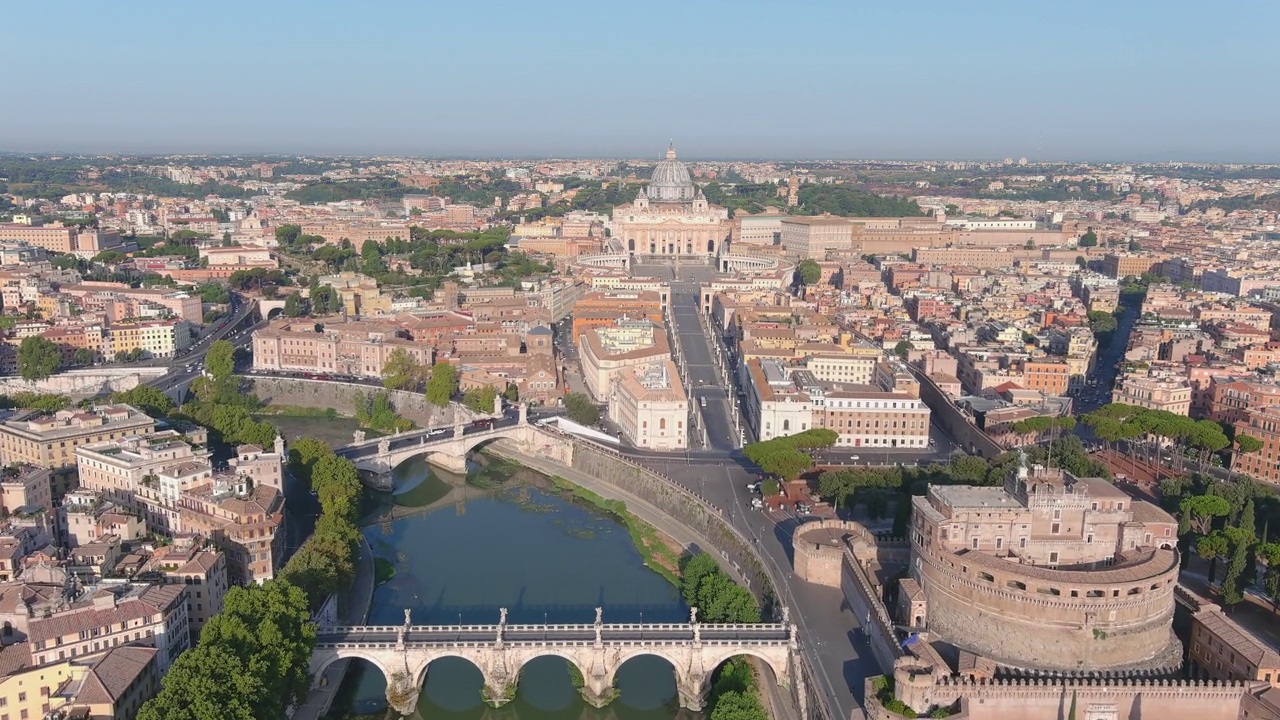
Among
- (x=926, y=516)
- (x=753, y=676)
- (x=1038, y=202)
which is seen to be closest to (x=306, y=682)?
(x=753, y=676)

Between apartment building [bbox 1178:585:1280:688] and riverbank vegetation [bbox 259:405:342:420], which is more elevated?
apartment building [bbox 1178:585:1280:688]

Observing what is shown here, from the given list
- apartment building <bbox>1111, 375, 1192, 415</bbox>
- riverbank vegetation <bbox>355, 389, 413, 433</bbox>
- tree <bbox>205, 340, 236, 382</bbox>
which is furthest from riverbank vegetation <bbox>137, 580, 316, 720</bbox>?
apartment building <bbox>1111, 375, 1192, 415</bbox>

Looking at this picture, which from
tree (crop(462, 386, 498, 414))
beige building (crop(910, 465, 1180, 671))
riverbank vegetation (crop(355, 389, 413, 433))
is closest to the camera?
beige building (crop(910, 465, 1180, 671))

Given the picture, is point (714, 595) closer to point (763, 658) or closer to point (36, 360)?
point (763, 658)

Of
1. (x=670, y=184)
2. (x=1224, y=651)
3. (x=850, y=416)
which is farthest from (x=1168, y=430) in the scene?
(x=670, y=184)

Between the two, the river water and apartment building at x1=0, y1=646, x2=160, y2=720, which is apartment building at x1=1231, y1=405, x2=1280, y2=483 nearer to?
the river water

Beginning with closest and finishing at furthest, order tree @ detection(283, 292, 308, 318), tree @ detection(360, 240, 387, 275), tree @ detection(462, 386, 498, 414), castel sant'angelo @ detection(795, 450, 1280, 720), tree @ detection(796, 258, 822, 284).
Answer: castel sant'angelo @ detection(795, 450, 1280, 720), tree @ detection(462, 386, 498, 414), tree @ detection(283, 292, 308, 318), tree @ detection(360, 240, 387, 275), tree @ detection(796, 258, 822, 284)

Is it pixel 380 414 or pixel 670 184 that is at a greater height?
pixel 670 184

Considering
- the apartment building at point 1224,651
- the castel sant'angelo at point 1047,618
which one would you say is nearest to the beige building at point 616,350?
the castel sant'angelo at point 1047,618
